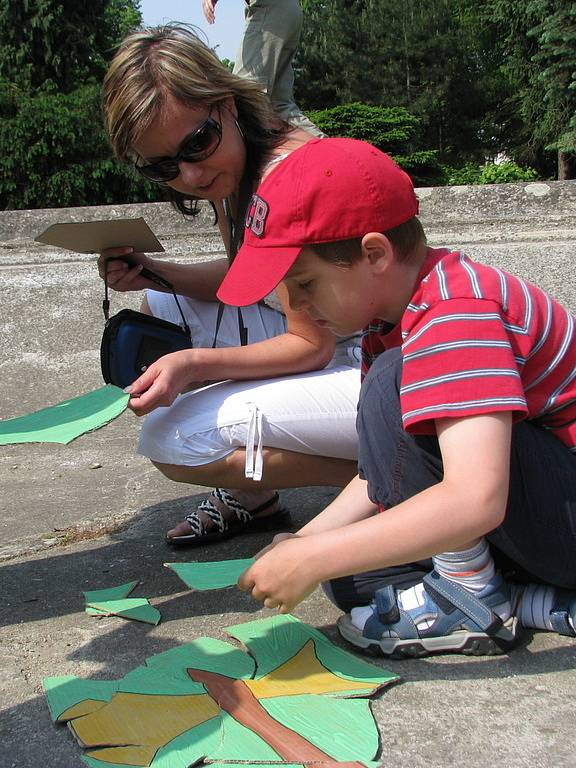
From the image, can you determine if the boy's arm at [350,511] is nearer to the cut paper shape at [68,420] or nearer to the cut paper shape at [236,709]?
the cut paper shape at [236,709]

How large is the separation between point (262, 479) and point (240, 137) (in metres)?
0.85

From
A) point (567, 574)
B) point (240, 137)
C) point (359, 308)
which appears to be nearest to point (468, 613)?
point (567, 574)

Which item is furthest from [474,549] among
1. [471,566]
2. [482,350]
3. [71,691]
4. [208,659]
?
[71,691]

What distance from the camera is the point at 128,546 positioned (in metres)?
2.29

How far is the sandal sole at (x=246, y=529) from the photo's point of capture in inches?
88.9

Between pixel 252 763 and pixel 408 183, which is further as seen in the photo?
pixel 408 183

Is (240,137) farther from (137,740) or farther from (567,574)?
(137,740)

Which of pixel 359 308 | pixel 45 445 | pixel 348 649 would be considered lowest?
pixel 45 445

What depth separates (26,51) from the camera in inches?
643

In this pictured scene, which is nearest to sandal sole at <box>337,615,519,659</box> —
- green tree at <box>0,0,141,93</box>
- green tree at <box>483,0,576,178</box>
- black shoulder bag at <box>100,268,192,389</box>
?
black shoulder bag at <box>100,268,192,389</box>

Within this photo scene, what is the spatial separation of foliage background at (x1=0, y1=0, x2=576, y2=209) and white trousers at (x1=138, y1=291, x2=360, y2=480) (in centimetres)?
826

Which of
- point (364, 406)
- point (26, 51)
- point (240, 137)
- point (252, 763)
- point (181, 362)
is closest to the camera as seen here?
point (252, 763)

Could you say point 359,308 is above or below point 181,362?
above

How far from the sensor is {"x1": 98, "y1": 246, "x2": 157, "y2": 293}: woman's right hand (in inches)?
93.5
